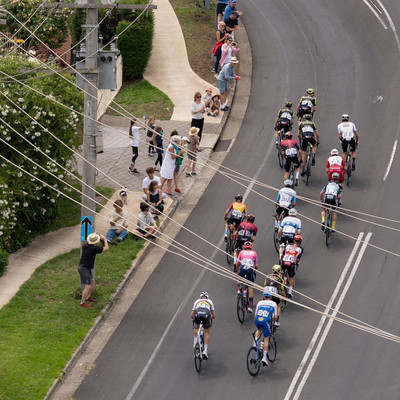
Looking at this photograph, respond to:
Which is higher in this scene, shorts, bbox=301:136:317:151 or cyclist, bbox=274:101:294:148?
cyclist, bbox=274:101:294:148

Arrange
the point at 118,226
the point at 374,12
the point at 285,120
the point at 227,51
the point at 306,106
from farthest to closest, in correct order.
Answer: the point at 374,12
the point at 227,51
the point at 306,106
the point at 285,120
the point at 118,226

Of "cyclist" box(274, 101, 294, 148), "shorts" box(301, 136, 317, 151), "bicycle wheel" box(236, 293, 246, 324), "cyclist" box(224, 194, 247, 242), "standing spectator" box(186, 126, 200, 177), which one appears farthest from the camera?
"cyclist" box(274, 101, 294, 148)

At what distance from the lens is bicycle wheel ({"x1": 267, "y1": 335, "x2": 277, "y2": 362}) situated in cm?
2452

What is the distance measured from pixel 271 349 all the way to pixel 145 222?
6.36m

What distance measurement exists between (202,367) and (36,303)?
473cm

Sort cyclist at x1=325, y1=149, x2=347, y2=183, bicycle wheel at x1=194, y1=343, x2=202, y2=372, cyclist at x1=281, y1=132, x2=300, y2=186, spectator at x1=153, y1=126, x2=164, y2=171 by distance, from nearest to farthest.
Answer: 1. bicycle wheel at x1=194, y1=343, x2=202, y2=372
2. cyclist at x1=325, y1=149, x2=347, y2=183
3. cyclist at x1=281, y1=132, x2=300, y2=186
4. spectator at x1=153, y1=126, x2=164, y2=171

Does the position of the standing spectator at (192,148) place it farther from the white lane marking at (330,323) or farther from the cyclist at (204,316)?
the cyclist at (204,316)

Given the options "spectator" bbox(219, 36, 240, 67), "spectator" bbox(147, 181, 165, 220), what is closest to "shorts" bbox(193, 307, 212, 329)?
"spectator" bbox(147, 181, 165, 220)

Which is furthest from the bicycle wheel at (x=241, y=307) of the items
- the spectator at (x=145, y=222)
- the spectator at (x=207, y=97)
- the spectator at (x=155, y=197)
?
the spectator at (x=207, y=97)

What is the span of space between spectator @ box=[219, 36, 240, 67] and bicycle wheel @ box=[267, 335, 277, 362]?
16214 millimetres

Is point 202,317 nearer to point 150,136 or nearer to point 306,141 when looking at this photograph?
point 306,141

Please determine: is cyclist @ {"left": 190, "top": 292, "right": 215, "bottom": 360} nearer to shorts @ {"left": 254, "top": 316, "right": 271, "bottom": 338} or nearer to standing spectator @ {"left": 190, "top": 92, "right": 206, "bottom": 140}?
shorts @ {"left": 254, "top": 316, "right": 271, "bottom": 338}

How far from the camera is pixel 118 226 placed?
98.2 feet

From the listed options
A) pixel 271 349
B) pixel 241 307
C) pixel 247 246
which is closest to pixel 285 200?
pixel 247 246
